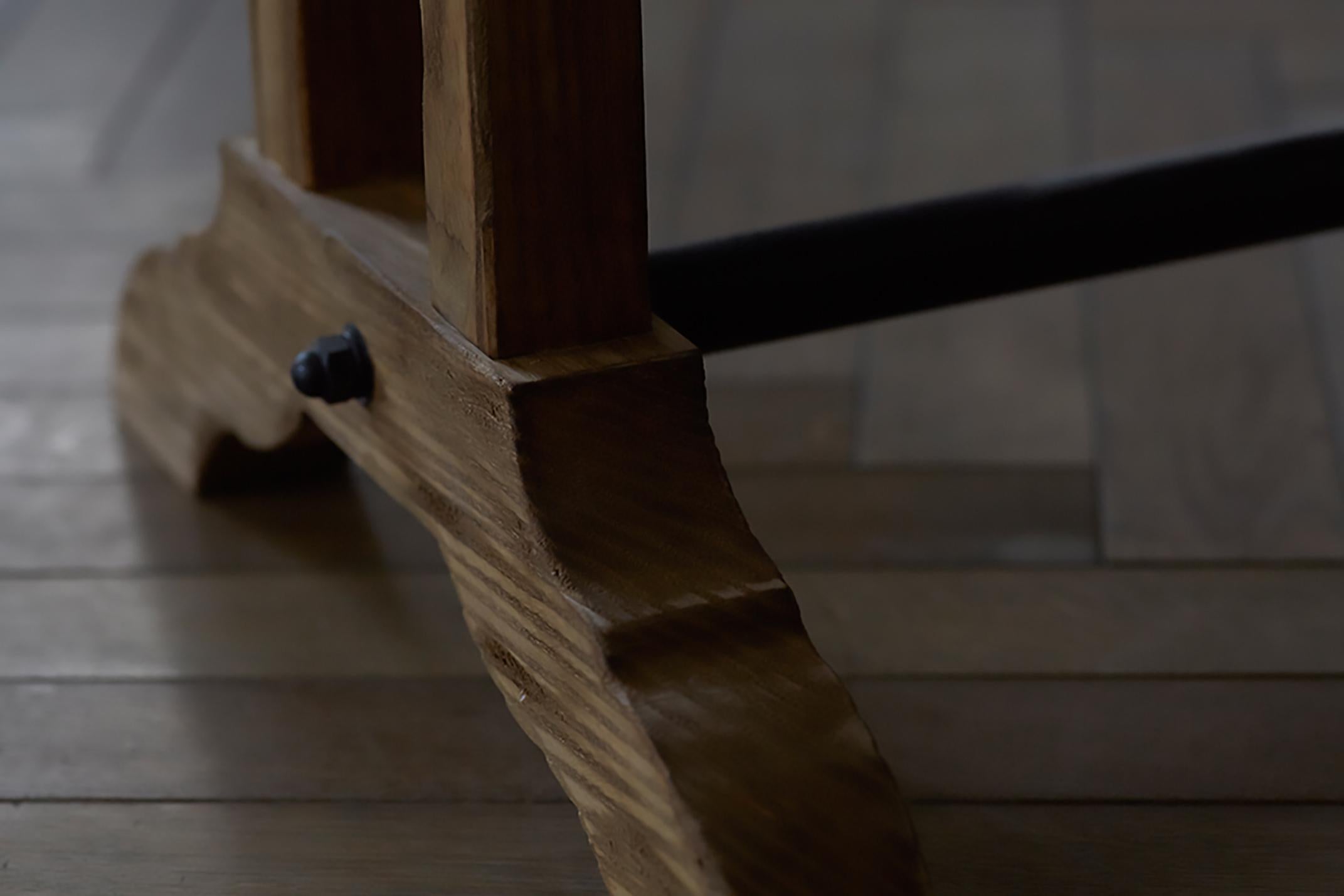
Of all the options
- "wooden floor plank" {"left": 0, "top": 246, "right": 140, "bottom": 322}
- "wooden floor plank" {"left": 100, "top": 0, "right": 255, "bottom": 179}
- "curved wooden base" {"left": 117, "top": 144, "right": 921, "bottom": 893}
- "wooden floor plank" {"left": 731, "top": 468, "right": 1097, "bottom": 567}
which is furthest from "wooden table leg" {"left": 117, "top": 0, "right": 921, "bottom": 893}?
"wooden floor plank" {"left": 100, "top": 0, "right": 255, "bottom": 179}

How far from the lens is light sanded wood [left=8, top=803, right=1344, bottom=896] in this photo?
53cm

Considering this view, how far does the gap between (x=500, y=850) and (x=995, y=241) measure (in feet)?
0.89

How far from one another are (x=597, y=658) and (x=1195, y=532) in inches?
13.6

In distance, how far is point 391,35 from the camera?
0.64m

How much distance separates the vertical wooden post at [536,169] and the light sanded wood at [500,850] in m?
0.16

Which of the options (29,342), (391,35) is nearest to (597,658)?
(391,35)

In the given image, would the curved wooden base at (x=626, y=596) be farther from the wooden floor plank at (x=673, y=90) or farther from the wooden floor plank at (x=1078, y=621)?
the wooden floor plank at (x=673, y=90)

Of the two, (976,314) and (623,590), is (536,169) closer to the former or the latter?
(623,590)

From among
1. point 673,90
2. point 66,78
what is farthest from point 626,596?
point 66,78

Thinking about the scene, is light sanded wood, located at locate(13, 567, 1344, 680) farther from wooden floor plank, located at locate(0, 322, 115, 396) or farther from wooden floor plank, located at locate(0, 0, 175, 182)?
wooden floor plank, located at locate(0, 0, 175, 182)

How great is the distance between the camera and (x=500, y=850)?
1.79 ft

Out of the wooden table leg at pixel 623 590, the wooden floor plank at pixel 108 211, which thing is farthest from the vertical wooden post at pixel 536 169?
the wooden floor plank at pixel 108 211

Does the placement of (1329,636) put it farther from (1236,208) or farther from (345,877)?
(345,877)

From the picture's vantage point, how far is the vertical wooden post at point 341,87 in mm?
624
